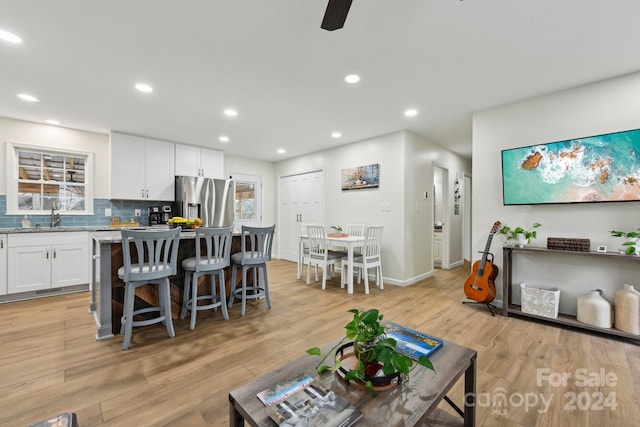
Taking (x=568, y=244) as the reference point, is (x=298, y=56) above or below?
above

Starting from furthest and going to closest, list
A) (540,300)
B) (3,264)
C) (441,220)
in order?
(441,220) < (3,264) < (540,300)

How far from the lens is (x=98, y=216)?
4.44 m

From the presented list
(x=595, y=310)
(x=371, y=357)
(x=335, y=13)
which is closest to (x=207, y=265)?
(x=371, y=357)

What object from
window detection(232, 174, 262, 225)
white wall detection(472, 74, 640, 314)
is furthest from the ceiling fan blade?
window detection(232, 174, 262, 225)

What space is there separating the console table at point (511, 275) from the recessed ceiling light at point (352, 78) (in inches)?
96.2

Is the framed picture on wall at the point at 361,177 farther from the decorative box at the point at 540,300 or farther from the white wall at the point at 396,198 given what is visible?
the decorative box at the point at 540,300

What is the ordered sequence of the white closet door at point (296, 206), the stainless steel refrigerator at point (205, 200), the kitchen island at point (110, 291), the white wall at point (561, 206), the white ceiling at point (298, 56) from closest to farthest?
the white ceiling at point (298, 56), the kitchen island at point (110, 291), the white wall at point (561, 206), the stainless steel refrigerator at point (205, 200), the white closet door at point (296, 206)

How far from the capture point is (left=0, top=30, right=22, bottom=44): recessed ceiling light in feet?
6.61

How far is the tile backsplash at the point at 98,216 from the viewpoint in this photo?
3.79m

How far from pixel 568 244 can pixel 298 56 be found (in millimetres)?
3173

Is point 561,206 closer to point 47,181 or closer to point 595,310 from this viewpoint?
point 595,310

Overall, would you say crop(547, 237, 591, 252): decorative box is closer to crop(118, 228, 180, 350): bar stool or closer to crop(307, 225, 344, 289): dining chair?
crop(307, 225, 344, 289): dining chair

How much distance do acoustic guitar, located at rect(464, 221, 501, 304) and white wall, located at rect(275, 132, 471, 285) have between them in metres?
1.17

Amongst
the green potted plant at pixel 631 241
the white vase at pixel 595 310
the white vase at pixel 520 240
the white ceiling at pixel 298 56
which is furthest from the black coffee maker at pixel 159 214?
the green potted plant at pixel 631 241
